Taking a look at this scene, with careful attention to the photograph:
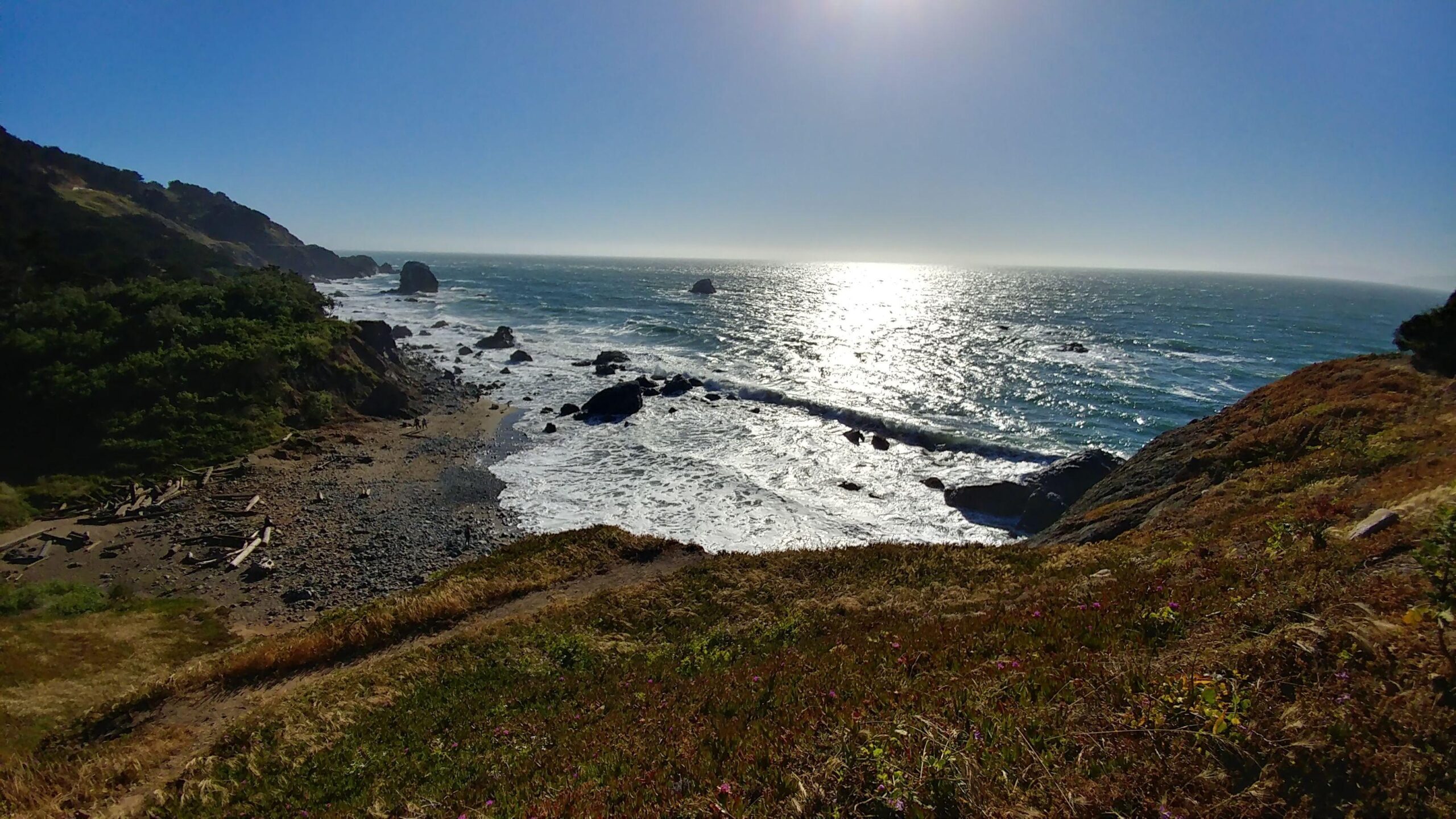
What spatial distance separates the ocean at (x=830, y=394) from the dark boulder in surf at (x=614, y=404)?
94cm

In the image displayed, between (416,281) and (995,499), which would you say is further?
(416,281)

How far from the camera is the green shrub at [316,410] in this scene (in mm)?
33688

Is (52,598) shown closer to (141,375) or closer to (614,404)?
(141,375)

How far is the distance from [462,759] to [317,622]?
421 inches

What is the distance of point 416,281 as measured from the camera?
125m

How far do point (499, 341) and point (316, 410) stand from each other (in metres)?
35.0

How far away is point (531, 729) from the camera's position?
8.04 meters

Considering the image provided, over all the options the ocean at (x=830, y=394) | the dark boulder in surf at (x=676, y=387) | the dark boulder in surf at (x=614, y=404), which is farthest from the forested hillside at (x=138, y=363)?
the dark boulder in surf at (x=676, y=387)

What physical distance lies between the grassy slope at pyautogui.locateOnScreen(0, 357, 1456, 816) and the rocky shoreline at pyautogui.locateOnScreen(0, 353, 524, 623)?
681 cm

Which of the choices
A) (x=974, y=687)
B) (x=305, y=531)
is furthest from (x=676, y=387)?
(x=974, y=687)

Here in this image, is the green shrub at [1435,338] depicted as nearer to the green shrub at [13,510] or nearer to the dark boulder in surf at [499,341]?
the green shrub at [13,510]

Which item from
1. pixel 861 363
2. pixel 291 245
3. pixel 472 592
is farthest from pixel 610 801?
pixel 291 245

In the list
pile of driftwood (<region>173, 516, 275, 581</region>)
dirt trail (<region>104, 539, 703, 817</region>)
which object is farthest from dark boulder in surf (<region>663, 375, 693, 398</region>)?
dirt trail (<region>104, 539, 703, 817</region>)

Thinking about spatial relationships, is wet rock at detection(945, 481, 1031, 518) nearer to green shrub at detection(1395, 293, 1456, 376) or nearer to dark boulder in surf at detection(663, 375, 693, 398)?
green shrub at detection(1395, 293, 1456, 376)
